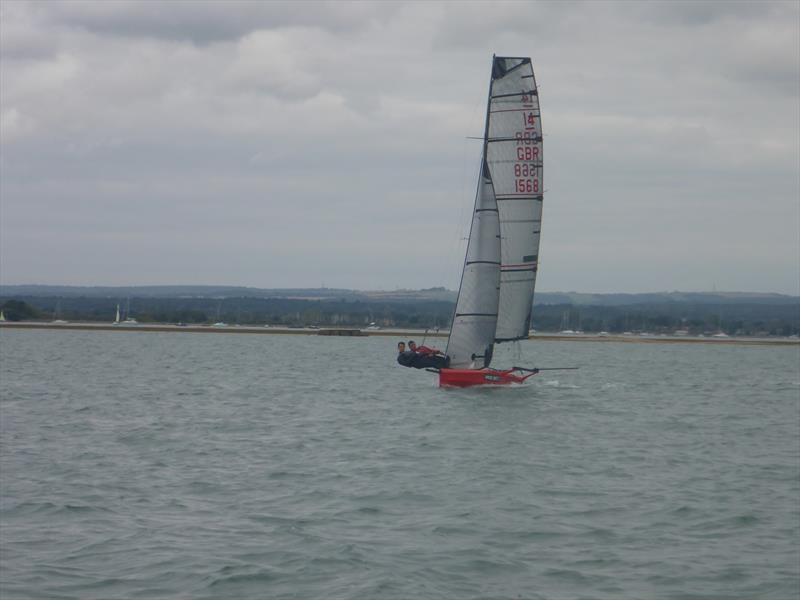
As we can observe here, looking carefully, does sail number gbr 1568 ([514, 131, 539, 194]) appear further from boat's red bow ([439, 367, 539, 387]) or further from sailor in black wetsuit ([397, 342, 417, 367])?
sailor in black wetsuit ([397, 342, 417, 367])

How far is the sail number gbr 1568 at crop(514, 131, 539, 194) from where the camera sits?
144 ft

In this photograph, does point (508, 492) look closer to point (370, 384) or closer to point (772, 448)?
point (772, 448)

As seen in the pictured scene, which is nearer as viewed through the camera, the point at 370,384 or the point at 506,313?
the point at 506,313

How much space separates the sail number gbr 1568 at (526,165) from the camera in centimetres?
4388

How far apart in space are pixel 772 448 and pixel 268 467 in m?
14.3

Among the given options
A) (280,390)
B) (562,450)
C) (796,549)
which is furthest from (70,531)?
(280,390)

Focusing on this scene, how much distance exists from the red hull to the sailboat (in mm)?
49

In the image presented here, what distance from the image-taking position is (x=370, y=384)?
52.0m

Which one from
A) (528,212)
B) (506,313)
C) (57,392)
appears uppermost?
(528,212)

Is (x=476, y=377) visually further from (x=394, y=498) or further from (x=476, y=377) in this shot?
(x=394, y=498)

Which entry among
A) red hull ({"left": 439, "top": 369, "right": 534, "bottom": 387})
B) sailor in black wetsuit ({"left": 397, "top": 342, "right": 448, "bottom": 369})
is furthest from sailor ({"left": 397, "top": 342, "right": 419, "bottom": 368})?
red hull ({"left": 439, "top": 369, "right": 534, "bottom": 387})

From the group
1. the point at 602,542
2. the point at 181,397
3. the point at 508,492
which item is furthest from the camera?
the point at 181,397

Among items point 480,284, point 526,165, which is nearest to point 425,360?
point 480,284

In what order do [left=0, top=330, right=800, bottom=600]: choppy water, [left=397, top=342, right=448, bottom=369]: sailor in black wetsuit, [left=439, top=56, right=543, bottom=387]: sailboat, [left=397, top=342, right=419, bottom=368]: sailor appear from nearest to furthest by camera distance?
[left=0, top=330, right=800, bottom=600]: choppy water, [left=397, top=342, right=419, bottom=368]: sailor, [left=397, top=342, right=448, bottom=369]: sailor in black wetsuit, [left=439, top=56, right=543, bottom=387]: sailboat
